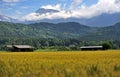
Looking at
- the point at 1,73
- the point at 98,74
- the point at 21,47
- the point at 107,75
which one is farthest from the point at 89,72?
the point at 21,47

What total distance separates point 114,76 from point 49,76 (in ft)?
10.2

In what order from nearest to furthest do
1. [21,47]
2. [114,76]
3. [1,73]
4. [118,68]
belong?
[114,76]
[1,73]
[118,68]
[21,47]

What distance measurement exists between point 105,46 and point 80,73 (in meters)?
132

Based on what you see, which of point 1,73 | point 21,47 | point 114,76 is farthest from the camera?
point 21,47

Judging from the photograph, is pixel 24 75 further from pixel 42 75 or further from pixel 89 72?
pixel 89 72

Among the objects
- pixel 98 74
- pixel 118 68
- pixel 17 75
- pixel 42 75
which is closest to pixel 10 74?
pixel 17 75

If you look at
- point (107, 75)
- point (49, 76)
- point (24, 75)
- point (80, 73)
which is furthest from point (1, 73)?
point (107, 75)

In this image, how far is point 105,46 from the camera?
483 feet

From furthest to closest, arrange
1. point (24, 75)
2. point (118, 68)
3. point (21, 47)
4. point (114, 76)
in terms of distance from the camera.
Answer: point (21, 47) < point (118, 68) < point (24, 75) < point (114, 76)

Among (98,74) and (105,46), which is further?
(105,46)

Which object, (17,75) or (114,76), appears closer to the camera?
(114,76)

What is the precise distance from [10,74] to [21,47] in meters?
125

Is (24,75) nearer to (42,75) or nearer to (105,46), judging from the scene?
(42,75)

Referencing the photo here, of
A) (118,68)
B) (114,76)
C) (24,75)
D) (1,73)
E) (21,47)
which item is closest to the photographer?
(114,76)
